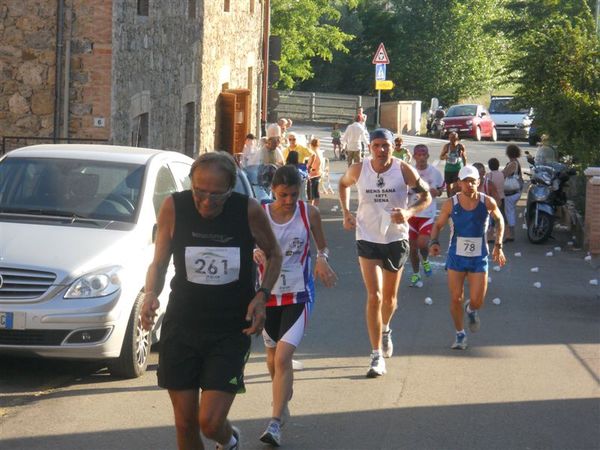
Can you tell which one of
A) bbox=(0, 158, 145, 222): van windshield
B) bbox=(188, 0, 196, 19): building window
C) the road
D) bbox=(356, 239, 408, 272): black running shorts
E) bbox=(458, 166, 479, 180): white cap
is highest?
bbox=(188, 0, 196, 19): building window

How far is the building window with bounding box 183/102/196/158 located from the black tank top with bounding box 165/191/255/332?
1938 centimetres

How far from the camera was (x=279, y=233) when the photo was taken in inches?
300

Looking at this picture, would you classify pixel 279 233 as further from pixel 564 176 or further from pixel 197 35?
pixel 197 35

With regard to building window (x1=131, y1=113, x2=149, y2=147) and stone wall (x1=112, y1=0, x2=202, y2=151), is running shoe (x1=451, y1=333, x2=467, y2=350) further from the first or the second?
building window (x1=131, y1=113, x2=149, y2=147)

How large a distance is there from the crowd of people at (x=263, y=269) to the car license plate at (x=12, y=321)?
5.72 ft

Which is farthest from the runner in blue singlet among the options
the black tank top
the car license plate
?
the black tank top

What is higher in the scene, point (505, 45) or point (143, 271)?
point (505, 45)

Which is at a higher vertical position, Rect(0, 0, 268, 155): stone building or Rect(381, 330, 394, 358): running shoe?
Rect(0, 0, 268, 155): stone building

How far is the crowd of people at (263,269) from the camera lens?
5.72 m

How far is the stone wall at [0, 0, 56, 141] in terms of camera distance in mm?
18219

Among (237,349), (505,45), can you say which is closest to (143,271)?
(237,349)

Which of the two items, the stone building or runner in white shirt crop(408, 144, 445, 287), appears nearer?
runner in white shirt crop(408, 144, 445, 287)

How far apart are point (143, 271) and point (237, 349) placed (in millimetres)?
3462

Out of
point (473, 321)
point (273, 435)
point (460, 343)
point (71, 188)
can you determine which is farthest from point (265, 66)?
point (273, 435)
